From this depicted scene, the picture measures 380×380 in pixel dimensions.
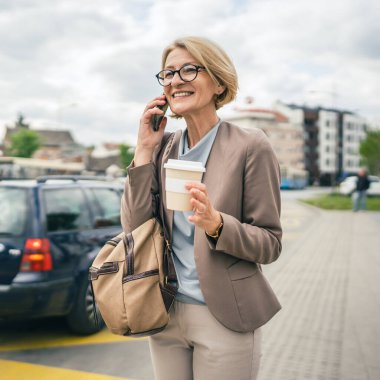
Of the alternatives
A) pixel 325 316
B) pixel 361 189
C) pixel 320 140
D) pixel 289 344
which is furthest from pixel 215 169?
pixel 320 140

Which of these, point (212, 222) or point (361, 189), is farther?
point (361, 189)

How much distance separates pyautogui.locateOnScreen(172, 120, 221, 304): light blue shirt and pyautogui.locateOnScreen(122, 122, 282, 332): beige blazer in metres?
0.07

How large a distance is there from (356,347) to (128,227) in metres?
3.51

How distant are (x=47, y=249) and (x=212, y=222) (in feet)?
11.1

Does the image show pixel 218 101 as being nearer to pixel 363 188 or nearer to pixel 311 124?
pixel 363 188

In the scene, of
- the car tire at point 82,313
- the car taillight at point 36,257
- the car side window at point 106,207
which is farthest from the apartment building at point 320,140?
the car taillight at point 36,257

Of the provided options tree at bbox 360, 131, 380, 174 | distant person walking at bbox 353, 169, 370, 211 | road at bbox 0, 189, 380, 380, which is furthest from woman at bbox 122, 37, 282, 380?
tree at bbox 360, 131, 380, 174

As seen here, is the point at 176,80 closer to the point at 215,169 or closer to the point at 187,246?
the point at 215,169

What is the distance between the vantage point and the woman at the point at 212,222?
1.70 metres

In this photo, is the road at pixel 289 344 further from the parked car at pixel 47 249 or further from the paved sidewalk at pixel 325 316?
the parked car at pixel 47 249

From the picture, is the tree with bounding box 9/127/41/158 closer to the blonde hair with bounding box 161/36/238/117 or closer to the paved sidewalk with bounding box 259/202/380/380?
the paved sidewalk with bounding box 259/202/380/380


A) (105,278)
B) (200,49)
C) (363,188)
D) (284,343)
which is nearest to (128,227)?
Answer: (105,278)

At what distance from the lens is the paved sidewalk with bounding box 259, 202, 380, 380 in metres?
4.18

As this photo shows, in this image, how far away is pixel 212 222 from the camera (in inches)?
61.8
